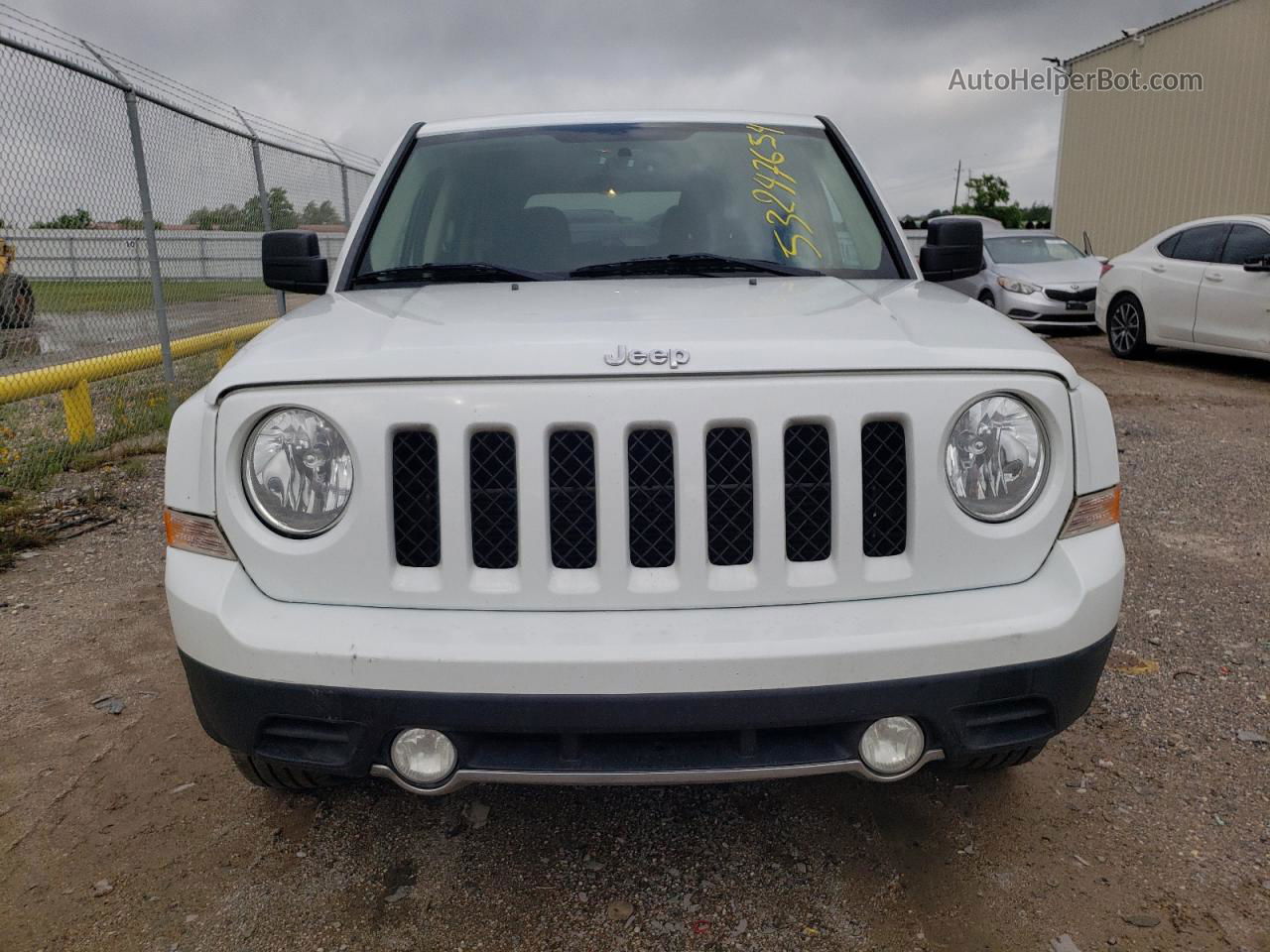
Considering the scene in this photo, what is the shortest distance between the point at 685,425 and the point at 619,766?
62 cm

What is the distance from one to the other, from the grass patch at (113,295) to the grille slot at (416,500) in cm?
451

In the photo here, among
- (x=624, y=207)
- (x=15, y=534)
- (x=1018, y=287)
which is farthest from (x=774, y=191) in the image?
(x=1018, y=287)

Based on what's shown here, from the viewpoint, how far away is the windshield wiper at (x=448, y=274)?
2.71 m

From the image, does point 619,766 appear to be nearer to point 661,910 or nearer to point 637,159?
point 661,910

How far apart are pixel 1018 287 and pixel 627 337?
11972 millimetres

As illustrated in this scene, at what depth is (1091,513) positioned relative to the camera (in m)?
1.92

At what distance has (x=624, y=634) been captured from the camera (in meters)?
1.70

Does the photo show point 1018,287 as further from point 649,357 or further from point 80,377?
point 649,357

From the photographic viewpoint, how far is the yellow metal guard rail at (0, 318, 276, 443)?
5242mm

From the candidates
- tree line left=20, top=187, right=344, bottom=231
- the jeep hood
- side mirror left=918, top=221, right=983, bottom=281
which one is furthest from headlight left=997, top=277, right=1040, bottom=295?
the jeep hood

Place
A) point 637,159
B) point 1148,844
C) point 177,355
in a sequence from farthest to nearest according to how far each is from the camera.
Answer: point 177,355 < point 637,159 < point 1148,844

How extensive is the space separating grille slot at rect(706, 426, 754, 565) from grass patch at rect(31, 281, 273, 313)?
192 inches

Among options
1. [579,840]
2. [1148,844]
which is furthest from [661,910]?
[1148,844]

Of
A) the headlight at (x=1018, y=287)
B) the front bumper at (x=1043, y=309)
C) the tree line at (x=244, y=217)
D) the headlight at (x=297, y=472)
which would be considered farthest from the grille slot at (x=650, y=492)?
the headlight at (x=1018, y=287)
